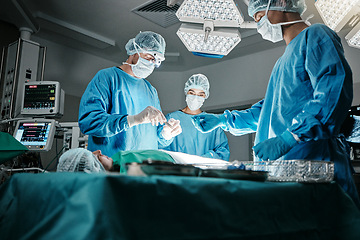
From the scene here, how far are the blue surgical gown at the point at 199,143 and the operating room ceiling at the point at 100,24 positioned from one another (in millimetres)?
1709

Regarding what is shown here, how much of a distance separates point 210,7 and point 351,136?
1189 mm

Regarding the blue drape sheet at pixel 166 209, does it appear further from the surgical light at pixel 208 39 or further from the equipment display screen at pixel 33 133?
the equipment display screen at pixel 33 133

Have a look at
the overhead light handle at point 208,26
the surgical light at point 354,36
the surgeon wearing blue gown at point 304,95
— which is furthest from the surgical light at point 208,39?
the surgical light at point 354,36

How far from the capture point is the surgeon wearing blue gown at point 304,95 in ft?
4.21

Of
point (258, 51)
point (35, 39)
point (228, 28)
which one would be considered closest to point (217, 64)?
point (258, 51)

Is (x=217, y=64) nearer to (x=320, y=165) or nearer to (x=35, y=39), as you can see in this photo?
(x=35, y=39)

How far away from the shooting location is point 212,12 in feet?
7.13

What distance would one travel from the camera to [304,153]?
1.36 metres

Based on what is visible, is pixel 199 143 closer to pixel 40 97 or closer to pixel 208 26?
pixel 208 26

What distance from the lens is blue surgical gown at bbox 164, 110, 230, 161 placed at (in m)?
3.70

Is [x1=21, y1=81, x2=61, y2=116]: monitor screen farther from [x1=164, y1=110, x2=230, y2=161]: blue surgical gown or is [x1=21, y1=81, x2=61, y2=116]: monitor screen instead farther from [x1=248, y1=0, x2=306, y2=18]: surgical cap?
[x1=248, y1=0, x2=306, y2=18]: surgical cap

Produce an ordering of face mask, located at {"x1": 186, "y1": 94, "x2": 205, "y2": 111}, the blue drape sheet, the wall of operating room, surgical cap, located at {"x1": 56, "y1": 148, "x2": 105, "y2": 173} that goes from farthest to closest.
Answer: the wall of operating room, face mask, located at {"x1": 186, "y1": 94, "x2": 205, "y2": 111}, surgical cap, located at {"x1": 56, "y1": 148, "x2": 105, "y2": 173}, the blue drape sheet

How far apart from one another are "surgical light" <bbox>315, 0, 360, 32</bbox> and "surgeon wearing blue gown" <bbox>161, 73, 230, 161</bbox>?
185cm

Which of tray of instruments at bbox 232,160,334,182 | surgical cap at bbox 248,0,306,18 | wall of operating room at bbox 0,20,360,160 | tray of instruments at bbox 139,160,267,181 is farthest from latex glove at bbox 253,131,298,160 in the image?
wall of operating room at bbox 0,20,360,160
